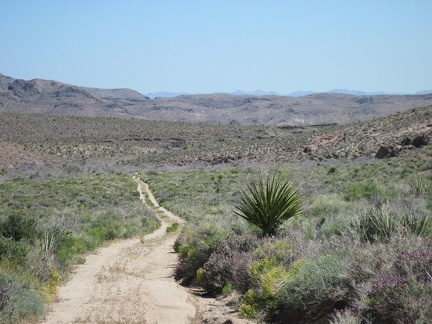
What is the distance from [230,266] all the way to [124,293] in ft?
7.36

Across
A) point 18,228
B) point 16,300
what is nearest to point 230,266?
point 16,300

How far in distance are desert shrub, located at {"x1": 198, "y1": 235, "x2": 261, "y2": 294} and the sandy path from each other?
60 cm

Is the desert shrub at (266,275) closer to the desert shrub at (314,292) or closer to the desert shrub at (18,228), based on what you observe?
the desert shrub at (314,292)

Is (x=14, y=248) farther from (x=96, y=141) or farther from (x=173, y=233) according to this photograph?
(x=96, y=141)

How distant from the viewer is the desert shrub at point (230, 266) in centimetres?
929

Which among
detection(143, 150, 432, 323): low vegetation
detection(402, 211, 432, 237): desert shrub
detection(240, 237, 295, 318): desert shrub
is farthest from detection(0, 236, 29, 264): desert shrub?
detection(402, 211, 432, 237): desert shrub

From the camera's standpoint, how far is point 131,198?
35125 millimetres

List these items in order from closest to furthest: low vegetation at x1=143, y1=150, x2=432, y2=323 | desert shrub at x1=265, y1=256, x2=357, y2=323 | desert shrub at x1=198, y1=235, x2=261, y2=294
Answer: low vegetation at x1=143, y1=150, x2=432, y2=323 < desert shrub at x1=265, y1=256, x2=357, y2=323 < desert shrub at x1=198, y1=235, x2=261, y2=294

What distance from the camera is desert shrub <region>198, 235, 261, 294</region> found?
30.5 feet

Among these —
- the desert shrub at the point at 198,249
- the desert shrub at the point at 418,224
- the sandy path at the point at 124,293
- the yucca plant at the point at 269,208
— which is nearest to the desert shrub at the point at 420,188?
the yucca plant at the point at 269,208

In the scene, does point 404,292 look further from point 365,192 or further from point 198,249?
point 365,192

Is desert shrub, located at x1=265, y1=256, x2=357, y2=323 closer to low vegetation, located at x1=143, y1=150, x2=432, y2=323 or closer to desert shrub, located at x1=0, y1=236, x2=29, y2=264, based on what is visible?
low vegetation, located at x1=143, y1=150, x2=432, y2=323

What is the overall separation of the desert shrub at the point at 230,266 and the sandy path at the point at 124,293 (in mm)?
602

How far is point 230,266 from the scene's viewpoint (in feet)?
32.6
